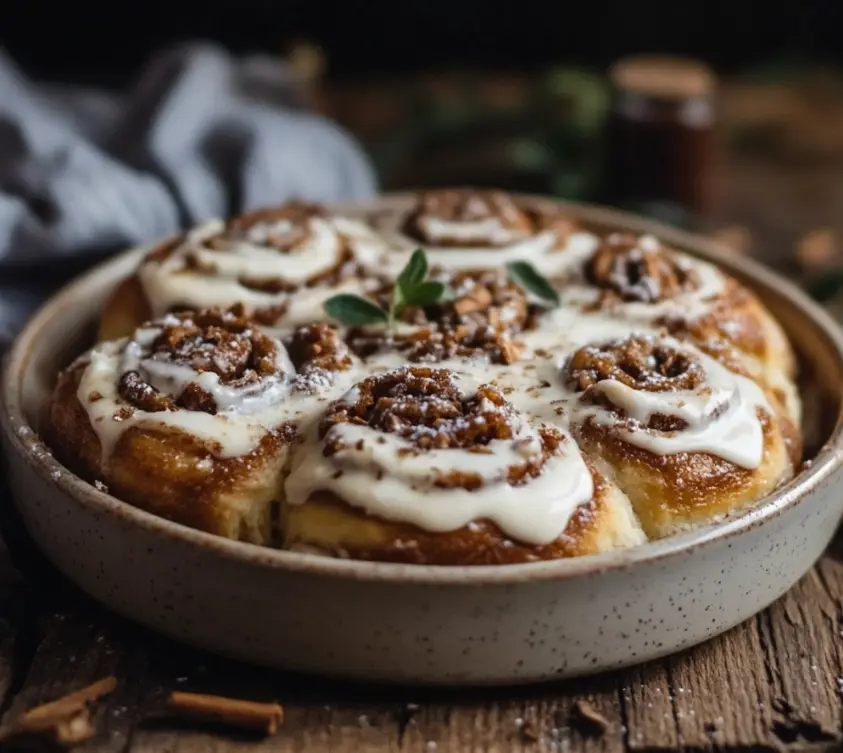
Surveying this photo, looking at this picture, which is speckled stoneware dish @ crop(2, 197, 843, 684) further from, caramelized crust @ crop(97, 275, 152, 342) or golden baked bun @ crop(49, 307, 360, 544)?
caramelized crust @ crop(97, 275, 152, 342)

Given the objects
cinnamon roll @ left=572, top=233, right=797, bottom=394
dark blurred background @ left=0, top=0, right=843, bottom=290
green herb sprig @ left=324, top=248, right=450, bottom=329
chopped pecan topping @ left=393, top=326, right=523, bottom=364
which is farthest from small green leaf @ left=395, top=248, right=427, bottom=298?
dark blurred background @ left=0, top=0, right=843, bottom=290

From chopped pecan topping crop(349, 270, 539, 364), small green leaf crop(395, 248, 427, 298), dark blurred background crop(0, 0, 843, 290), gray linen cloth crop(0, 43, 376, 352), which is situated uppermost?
small green leaf crop(395, 248, 427, 298)

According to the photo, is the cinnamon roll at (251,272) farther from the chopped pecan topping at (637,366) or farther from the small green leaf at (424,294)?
the chopped pecan topping at (637,366)

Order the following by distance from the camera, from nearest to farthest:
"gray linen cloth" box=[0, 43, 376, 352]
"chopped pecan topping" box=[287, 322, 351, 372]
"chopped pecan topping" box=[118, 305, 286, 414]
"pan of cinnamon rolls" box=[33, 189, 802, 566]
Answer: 1. "pan of cinnamon rolls" box=[33, 189, 802, 566]
2. "chopped pecan topping" box=[118, 305, 286, 414]
3. "chopped pecan topping" box=[287, 322, 351, 372]
4. "gray linen cloth" box=[0, 43, 376, 352]

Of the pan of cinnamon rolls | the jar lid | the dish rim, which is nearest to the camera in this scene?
the dish rim

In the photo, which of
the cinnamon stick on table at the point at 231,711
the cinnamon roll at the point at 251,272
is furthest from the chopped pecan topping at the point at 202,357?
the cinnamon stick on table at the point at 231,711

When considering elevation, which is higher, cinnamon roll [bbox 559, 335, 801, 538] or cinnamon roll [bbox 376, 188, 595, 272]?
cinnamon roll [bbox 559, 335, 801, 538]

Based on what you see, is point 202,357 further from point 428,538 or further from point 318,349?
point 428,538

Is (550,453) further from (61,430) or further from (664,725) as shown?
(61,430)
